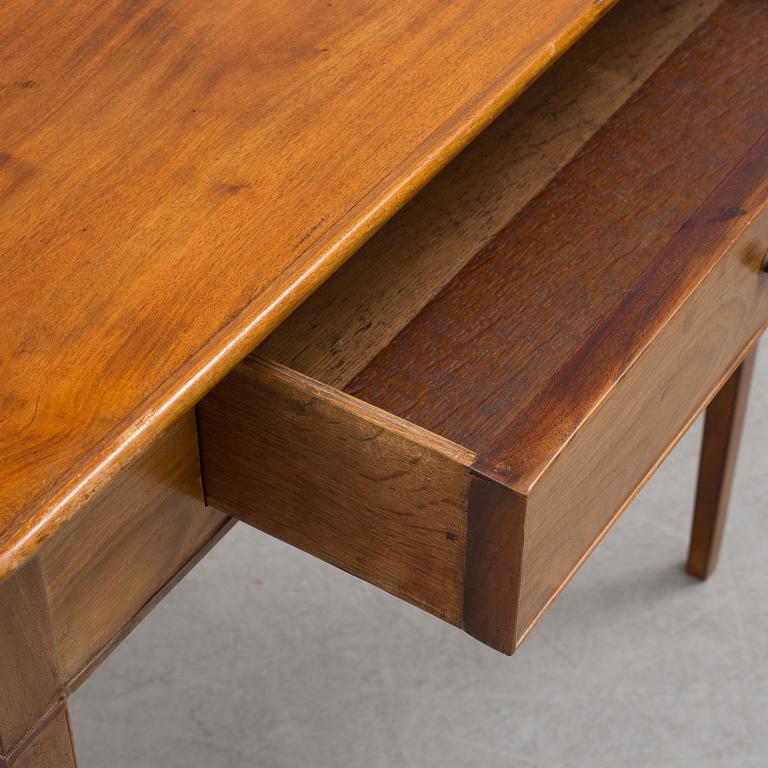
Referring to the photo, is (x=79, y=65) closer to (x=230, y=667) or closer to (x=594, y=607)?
(x=230, y=667)

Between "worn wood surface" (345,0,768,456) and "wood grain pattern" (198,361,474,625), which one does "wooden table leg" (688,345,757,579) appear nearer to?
"worn wood surface" (345,0,768,456)

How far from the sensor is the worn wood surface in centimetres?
81

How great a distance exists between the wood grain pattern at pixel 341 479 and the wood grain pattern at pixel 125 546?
0.02m

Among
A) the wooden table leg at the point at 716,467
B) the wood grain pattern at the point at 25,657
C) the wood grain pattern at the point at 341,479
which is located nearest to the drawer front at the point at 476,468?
the wood grain pattern at the point at 341,479

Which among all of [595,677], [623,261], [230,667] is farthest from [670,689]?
[623,261]

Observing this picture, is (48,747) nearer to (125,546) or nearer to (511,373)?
(125,546)

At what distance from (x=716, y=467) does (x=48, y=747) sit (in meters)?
0.76

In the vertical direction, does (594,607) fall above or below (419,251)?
below

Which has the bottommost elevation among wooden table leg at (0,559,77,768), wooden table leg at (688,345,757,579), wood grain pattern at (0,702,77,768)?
wooden table leg at (688,345,757,579)

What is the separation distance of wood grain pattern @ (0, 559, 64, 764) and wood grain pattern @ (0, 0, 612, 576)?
0.31 ft

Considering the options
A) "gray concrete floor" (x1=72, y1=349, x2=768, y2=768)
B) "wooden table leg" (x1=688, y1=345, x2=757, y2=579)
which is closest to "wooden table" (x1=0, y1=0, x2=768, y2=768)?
"wooden table leg" (x1=688, y1=345, x2=757, y2=579)

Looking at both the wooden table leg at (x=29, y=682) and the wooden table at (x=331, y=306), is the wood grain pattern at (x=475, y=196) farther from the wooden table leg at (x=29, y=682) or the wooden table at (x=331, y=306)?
the wooden table leg at (x=29, y=682)

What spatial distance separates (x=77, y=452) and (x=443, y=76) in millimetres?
346

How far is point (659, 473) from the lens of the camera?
4.88 feet
